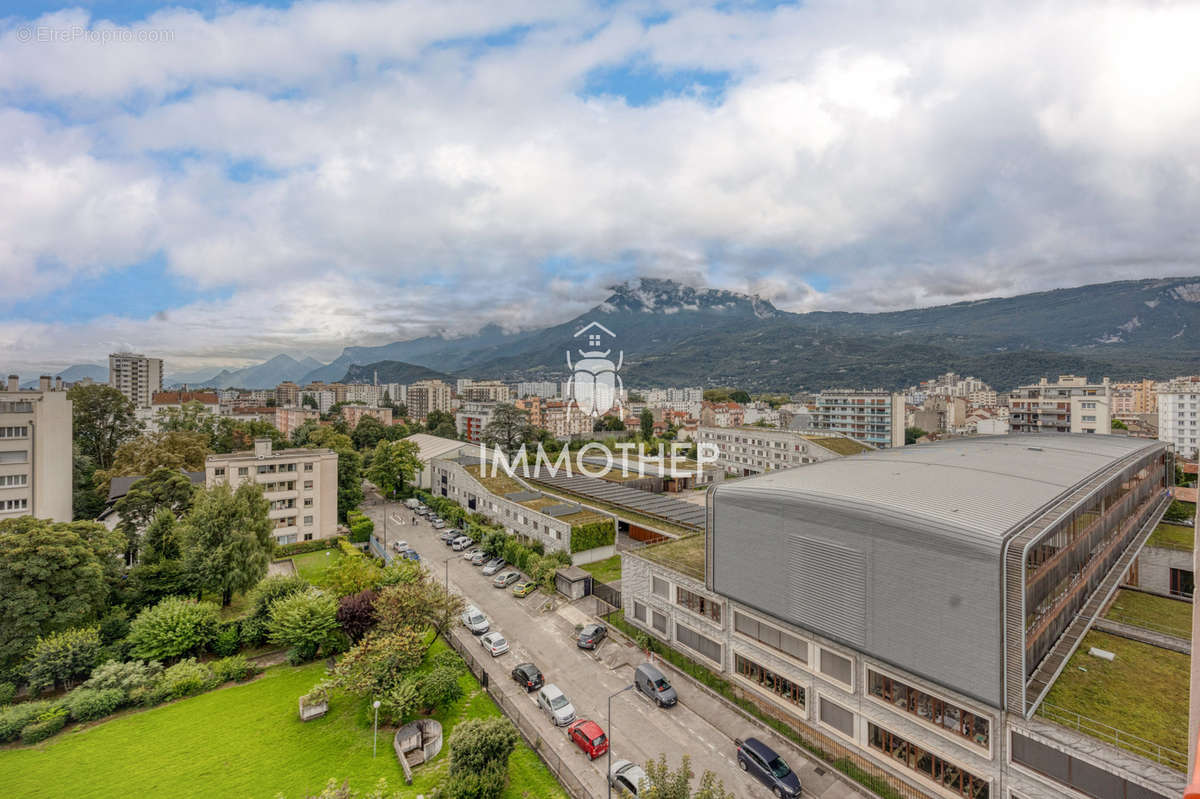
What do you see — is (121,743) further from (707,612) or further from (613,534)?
(613,534)

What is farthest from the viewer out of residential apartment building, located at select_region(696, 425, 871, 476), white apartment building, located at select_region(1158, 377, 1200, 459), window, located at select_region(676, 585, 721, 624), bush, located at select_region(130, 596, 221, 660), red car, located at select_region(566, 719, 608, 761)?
white apartment building, located at select_region(1158, 377, 1200, 459)

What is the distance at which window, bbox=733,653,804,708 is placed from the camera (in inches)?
734

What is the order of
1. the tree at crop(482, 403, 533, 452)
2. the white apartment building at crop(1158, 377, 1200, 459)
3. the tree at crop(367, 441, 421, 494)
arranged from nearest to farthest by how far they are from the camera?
the tree at crop(367, 441, 421, 494)
the white apartment building at crop(1158, 377, 1200, 459)
the tree at crop(482, 403, 533, 452)

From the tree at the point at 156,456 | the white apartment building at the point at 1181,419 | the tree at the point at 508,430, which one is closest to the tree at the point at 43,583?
the tree at the point at 156,456

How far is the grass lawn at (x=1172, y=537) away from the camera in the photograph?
27.2 m

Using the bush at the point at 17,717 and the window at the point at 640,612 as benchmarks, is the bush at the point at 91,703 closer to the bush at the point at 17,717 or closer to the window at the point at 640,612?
the bush at the point at 17,717

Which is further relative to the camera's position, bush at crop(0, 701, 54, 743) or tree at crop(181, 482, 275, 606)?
tree at crop(181, 482, 275, 606)

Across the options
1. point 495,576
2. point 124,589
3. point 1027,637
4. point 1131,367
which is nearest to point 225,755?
point 124,589

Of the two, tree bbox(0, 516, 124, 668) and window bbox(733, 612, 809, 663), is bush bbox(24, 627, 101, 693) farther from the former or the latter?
window bbox(733, 612, 809, 663)

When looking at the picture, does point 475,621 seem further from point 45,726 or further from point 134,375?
point 134,375

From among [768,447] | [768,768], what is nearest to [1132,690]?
[768,768]

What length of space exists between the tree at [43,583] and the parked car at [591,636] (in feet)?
76.6

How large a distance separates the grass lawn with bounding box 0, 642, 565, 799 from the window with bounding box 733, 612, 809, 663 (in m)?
9.14

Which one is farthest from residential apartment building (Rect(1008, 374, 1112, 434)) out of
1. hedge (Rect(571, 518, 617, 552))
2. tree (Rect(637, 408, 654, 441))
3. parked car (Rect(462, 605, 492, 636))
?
parked car (Rect(462, 605, 492, 636))
